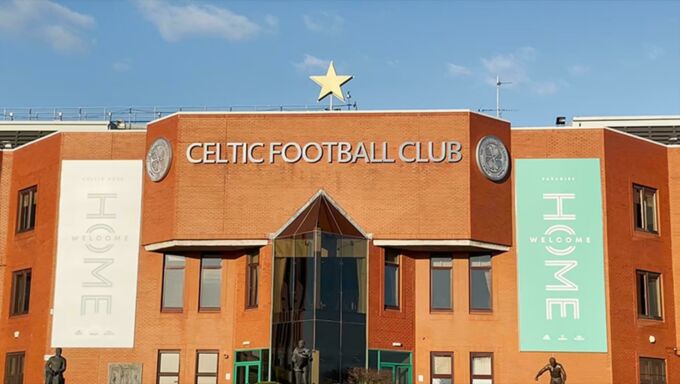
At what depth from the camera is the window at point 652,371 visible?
44.4 metres

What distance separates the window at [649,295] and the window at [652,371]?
5.89 feet

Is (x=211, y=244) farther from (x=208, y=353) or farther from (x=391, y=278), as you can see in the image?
(x=391, y=278)

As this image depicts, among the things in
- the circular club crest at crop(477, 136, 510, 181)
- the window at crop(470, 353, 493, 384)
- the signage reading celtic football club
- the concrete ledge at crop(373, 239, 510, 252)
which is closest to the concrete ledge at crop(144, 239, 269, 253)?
the signage reading celtic football club

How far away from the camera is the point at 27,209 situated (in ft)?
160

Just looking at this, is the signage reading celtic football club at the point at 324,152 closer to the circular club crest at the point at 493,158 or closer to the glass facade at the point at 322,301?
the circular club crest at the point at 493,158

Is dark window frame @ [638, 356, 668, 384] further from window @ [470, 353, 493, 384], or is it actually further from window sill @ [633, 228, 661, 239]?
window @ [470, 353, 493, 384]

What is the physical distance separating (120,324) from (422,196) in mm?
13306

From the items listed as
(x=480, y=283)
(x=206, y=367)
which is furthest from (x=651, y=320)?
(x=206, y=367)

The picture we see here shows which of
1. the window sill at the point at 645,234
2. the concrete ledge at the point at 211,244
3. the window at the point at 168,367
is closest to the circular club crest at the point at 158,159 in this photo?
the concrete ledge at the point at 211,244

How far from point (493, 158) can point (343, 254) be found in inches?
289

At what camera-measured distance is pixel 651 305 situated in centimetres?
4578

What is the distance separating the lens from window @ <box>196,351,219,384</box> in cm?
4444

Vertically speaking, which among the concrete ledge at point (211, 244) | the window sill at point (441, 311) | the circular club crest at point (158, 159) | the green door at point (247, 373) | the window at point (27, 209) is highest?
the circular club crest at point (158, 159)

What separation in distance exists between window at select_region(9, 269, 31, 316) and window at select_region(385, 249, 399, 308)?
51.2ft
